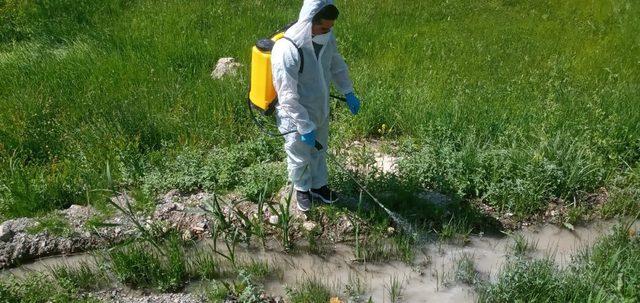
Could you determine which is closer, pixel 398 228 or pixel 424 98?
pixel 398 228

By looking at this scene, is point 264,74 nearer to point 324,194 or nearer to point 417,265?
point 324,194

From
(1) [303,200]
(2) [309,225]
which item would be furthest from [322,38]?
(2) [309,225]

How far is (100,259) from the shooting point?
14.0ft

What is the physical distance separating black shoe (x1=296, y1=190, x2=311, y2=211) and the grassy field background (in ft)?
1.48

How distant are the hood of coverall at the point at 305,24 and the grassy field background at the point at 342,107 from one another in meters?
1.58

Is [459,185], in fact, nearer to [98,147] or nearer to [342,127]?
[342,127]

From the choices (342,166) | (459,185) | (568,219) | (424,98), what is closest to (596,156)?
(568,219)

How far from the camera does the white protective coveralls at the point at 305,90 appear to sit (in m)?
3.80

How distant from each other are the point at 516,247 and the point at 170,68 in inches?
184

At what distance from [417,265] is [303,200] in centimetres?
104

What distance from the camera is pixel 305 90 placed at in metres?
4.09

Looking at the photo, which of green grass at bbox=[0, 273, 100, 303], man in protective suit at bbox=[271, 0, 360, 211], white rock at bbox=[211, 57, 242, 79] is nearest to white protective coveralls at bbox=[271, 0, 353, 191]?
man in protective suit at bbox=[271, 0, 360, 211]

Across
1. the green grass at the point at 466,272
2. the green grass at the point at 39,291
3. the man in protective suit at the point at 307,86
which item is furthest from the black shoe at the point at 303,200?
the green grass at the point at 39,291

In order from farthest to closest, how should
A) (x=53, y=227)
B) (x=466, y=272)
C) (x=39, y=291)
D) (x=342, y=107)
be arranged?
(x=342, y=107)
(x=53, y=227)
(x=466, y=272)
(x=39, y=291)
